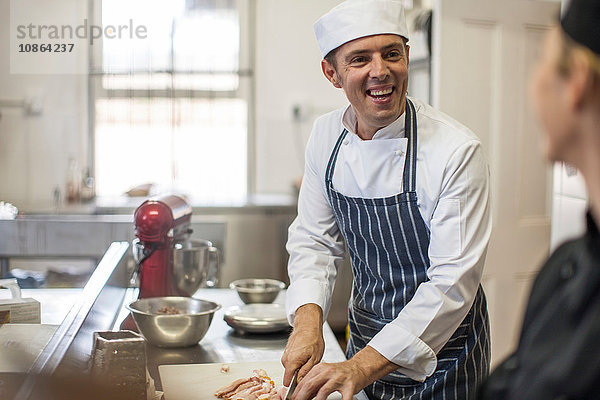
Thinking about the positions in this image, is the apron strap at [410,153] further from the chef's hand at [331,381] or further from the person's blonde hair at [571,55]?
the person's blonde hair at [571,55]

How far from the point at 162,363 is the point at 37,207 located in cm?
331

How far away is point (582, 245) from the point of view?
871 mm

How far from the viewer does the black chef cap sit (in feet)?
2.38

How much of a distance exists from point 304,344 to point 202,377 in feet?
0.97

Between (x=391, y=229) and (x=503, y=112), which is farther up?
(x=503, y=112)

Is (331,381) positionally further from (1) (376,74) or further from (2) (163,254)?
(2) (163,254)

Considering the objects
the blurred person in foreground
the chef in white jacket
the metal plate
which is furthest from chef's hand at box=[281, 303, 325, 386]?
the blurred person in foreground

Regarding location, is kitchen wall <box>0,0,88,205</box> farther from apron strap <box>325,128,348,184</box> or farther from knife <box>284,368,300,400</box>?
knife <box>284,368,300,400</box>

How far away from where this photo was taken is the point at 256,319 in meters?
2.24

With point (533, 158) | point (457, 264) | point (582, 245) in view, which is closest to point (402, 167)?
point (457, 264)

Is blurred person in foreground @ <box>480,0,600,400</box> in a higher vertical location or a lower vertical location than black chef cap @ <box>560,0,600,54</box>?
lower

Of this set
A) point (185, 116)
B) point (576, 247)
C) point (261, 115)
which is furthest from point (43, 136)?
point (576, 247)

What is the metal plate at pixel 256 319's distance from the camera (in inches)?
87.3

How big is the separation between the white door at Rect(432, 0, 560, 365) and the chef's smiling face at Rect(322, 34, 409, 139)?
6.08 ft
